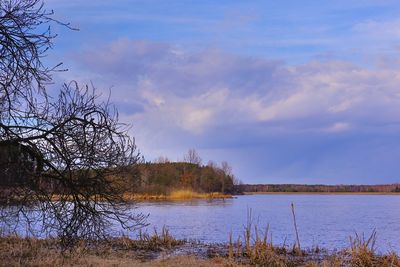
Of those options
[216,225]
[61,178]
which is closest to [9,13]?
[61,178]

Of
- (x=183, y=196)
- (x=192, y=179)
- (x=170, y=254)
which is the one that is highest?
(x=192, y=179)

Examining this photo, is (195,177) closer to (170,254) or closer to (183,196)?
(183,196)

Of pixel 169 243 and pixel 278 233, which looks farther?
pixel 278 233

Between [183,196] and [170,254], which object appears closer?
[170,254]

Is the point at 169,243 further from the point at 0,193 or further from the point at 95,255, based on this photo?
the point at 0,193

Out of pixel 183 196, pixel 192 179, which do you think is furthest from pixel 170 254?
pixel 192 179

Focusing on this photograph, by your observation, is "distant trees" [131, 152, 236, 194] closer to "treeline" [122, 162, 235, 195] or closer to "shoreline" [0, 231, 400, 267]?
"treeline" [122, 162, 235, 195]

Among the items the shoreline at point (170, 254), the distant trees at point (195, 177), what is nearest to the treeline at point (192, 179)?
the distant trees at point (195, 177)

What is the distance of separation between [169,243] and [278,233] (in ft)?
30.0

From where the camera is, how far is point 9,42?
9578 mm

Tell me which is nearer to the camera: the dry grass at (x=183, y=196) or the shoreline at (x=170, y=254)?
the shoreline at (x=170, y=254)

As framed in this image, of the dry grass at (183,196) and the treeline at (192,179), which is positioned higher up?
the treeline at (192,179)

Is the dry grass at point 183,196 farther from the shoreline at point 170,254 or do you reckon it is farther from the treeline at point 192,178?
the shoreline at point 170,254

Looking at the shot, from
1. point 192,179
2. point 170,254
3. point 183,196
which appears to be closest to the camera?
point 170,254
